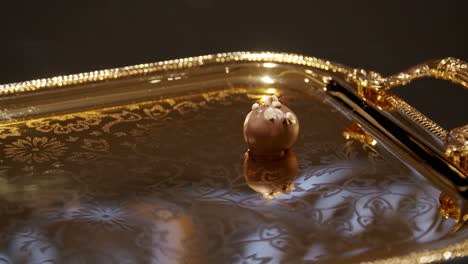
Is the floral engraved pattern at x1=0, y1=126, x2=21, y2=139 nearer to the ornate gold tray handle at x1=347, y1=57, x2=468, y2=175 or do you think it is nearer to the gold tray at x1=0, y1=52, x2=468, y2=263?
the gold tray at x1=0, y1=52, x2=468, y2=263

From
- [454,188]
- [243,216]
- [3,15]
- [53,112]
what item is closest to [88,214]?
[243,216]

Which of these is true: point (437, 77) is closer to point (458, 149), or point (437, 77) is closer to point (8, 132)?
point (458, 149)

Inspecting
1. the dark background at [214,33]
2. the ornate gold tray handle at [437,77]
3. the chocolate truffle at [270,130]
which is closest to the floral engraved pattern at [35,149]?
the chocolate truffle at [270,130]

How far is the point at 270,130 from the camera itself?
1582 millimetres

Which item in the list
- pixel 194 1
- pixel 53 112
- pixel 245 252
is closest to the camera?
pixel 245 252

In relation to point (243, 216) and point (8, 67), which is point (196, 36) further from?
point (243, 216)

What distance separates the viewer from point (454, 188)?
1.50m

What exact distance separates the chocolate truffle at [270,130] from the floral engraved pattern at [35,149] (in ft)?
1.04

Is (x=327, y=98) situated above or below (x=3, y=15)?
below

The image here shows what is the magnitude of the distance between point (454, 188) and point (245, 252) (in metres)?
0.37

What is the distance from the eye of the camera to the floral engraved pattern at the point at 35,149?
64.2 inches

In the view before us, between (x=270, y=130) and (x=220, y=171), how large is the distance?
10cm

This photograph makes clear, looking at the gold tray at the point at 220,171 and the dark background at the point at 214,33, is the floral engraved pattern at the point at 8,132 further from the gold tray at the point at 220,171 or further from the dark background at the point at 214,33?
the dark background at the point at 214,33

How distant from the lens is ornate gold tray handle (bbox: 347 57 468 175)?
1556mm
